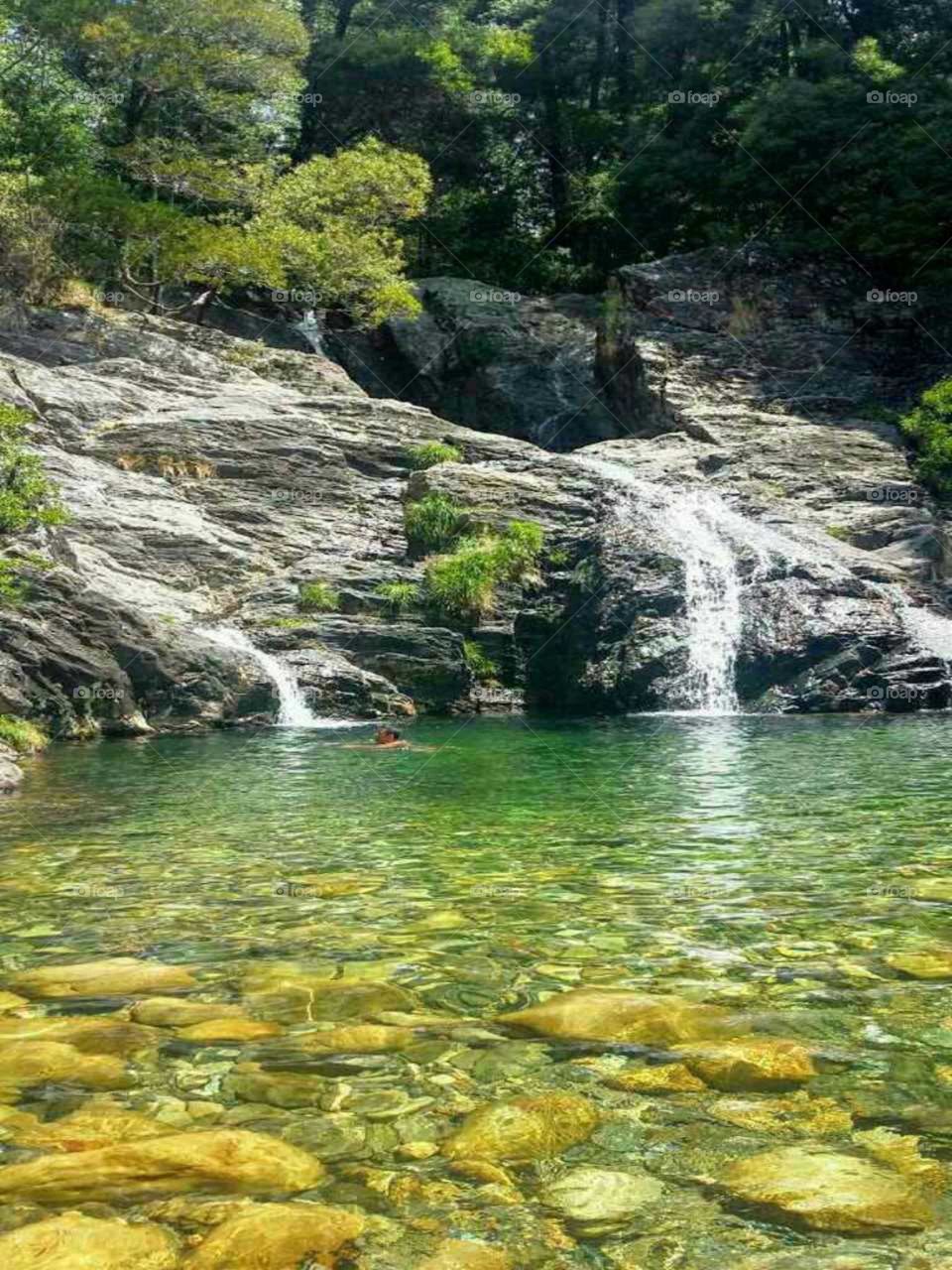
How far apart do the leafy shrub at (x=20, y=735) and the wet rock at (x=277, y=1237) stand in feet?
48.8

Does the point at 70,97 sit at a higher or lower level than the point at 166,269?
higher

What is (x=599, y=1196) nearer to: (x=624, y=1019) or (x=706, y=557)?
(x=624, y=1019)

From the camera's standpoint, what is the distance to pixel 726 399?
1497 inches

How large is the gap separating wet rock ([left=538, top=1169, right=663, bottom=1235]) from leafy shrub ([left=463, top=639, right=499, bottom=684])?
72.0 feet

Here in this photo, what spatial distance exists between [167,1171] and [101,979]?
7.15 ft

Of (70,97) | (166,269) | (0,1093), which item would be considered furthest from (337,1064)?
(70,97)

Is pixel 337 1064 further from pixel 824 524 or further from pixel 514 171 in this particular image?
pixel 514 171

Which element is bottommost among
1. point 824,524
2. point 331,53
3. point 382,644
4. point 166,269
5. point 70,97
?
point 382,644

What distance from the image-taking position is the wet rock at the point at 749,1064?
4.04 meters

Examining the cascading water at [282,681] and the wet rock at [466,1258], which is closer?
the wet rock at [466,1258]

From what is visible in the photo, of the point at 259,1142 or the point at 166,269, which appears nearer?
the point at 259,1142

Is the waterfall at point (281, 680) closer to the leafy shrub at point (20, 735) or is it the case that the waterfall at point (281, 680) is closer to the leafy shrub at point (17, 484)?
the leafy shrub at point (17, 484)

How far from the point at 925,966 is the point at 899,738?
12889 mm

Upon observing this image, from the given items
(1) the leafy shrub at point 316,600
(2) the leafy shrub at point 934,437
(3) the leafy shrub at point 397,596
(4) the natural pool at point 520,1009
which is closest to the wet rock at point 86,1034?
(4) the natural pool at point 520,1009
